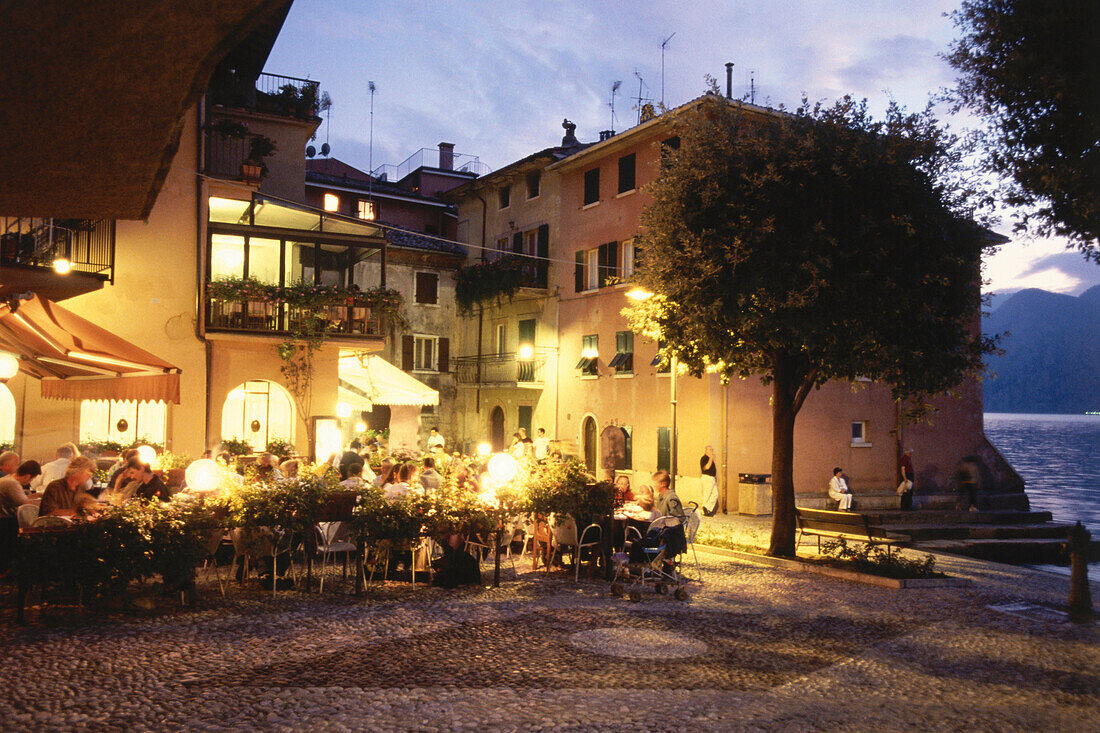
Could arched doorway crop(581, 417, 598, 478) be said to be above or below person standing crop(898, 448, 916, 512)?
above

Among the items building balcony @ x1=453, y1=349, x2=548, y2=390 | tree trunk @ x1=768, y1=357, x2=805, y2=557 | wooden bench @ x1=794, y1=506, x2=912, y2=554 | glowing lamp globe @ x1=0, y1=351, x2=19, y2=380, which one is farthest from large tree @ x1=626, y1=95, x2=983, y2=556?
building balcony @ x1=453, y1=349, x2=548, y2=390

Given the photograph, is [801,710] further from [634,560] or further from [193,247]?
[193,247]

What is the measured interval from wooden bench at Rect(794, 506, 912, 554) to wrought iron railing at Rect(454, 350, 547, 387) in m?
19.1

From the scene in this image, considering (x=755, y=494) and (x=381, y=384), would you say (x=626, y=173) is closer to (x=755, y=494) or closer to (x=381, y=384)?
(x=755, y=494)

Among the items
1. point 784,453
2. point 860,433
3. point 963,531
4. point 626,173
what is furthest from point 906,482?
point 784,453

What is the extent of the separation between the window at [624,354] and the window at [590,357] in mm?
1190

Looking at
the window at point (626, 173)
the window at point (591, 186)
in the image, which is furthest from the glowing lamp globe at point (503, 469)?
the window at point (591, 186)

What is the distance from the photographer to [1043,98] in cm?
1009

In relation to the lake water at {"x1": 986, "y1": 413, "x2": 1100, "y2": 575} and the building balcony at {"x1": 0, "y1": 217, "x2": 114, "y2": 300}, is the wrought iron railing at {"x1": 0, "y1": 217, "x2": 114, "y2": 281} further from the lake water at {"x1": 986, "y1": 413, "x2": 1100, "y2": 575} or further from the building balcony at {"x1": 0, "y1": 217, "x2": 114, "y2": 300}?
the lake water at {"x1": 986, "y1": 413, "x2": 1100, "y2": 575}

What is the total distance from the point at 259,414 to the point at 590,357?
512 inches

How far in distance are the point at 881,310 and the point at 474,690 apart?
8.42m

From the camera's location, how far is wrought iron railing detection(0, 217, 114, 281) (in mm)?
16094

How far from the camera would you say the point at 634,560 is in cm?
1088

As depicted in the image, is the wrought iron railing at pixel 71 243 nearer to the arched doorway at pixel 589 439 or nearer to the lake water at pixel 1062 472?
the arched doorway at pixel 589 439
